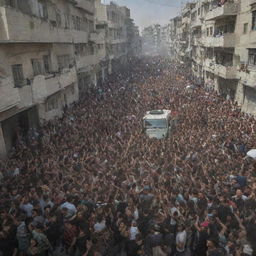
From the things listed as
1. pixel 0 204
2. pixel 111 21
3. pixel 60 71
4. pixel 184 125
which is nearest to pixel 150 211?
pixel 0 204

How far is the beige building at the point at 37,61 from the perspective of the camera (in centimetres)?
1351

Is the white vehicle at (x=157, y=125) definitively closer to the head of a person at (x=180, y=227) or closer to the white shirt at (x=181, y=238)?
the head of a person at (x=180, y=227)

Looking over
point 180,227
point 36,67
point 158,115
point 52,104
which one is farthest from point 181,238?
point 52,104

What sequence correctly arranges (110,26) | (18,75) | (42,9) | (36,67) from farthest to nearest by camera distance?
(110,26)
(42,9)
(36,67)
(18,75)

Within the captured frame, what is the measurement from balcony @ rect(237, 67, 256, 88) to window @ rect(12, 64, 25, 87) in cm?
1410

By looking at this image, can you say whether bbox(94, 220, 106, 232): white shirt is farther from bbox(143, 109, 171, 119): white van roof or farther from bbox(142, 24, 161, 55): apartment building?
bbox(142, 24, 161, 55): apartment building

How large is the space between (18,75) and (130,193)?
10311 mm

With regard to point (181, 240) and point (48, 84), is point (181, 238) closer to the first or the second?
point (181, 240)

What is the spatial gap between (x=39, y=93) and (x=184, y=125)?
26.4 feet

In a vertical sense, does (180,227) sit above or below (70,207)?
above

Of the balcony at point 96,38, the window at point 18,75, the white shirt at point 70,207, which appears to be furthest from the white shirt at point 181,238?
the balcony at point 96,38

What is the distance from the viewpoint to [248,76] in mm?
20734

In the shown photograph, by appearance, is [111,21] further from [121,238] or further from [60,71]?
[121,238]

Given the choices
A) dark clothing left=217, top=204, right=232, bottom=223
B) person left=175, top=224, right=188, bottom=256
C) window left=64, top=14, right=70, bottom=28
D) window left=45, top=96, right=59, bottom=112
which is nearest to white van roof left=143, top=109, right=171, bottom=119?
window left=45, top=96, right=59, bottom=112
